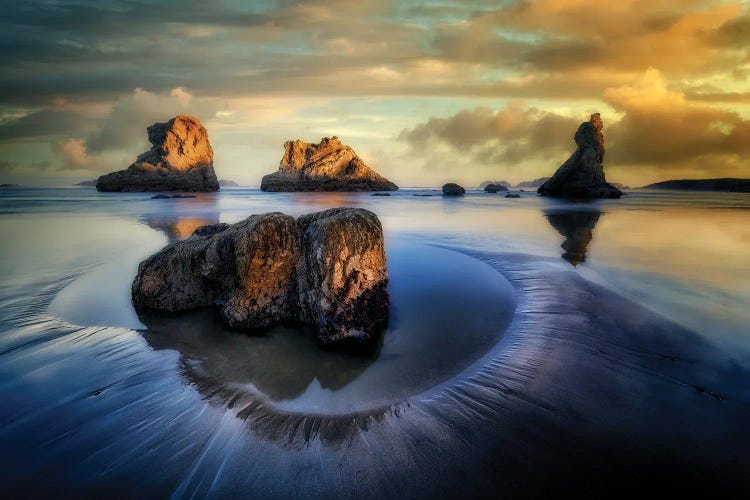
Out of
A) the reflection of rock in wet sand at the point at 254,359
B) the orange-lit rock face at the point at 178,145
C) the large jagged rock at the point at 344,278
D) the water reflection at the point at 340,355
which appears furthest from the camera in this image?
the orange-lit rock face at the point at 178,145

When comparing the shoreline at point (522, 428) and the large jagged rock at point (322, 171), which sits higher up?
the large jagged rock at point (322, 171)

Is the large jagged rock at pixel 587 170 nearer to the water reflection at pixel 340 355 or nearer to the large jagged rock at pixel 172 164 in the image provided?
the water reflection at pixel 340 355

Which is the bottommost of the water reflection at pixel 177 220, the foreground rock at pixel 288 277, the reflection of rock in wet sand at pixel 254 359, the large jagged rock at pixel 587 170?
the reflection of rock in wet sand at pixel 254 359

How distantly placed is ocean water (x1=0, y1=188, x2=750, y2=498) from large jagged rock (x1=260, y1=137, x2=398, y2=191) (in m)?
99.3

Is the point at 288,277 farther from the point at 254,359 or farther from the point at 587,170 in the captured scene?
the point at 587,170

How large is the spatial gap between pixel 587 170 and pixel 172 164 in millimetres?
100303

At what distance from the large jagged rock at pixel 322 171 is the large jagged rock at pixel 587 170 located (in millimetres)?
57870

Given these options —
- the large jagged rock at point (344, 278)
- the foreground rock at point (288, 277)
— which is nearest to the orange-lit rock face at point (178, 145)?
the foreground rock at point (288, 277)

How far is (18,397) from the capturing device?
3566 mm

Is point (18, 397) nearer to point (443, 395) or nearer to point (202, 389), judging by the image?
point (202, 389)

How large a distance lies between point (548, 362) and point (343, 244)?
3.08 m

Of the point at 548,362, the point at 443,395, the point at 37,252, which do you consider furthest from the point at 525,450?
the point at 37,252

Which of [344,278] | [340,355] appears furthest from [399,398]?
[344,278]

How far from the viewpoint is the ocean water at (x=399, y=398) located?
2619mm
